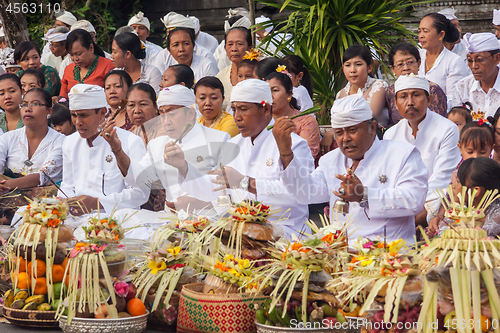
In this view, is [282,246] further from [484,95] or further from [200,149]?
[484,95]

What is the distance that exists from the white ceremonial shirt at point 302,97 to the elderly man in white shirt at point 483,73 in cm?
171

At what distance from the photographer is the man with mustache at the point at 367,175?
383cm

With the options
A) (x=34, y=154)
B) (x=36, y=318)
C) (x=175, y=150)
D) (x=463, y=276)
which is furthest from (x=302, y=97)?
(x=463, y=276)

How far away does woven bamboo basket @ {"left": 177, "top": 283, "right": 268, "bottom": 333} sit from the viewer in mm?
2965

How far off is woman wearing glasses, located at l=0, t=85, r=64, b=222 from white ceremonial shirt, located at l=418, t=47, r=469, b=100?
4160 millimetres

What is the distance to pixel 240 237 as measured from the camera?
326 cm

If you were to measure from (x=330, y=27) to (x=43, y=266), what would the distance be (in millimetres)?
4037

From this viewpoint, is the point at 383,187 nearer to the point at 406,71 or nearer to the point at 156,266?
the point at 156,266

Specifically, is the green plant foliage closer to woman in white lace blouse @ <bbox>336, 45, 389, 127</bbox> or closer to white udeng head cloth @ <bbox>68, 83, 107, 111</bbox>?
woman in white lace blouse @ <bbox>336, 45, 389, 127</bbox>

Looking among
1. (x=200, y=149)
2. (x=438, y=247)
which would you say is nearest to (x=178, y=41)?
(x=200, y=149)

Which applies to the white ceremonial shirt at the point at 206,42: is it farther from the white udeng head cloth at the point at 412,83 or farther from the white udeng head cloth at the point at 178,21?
the white udeng head cloth at the point at 412,83

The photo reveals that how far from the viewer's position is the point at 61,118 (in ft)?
21.8

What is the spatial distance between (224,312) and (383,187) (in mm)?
1604

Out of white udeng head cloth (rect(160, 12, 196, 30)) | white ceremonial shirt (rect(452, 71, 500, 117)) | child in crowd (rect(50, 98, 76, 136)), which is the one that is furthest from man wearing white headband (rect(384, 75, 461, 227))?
white udeng head cloth (rect(160, 12, 196, 30))
